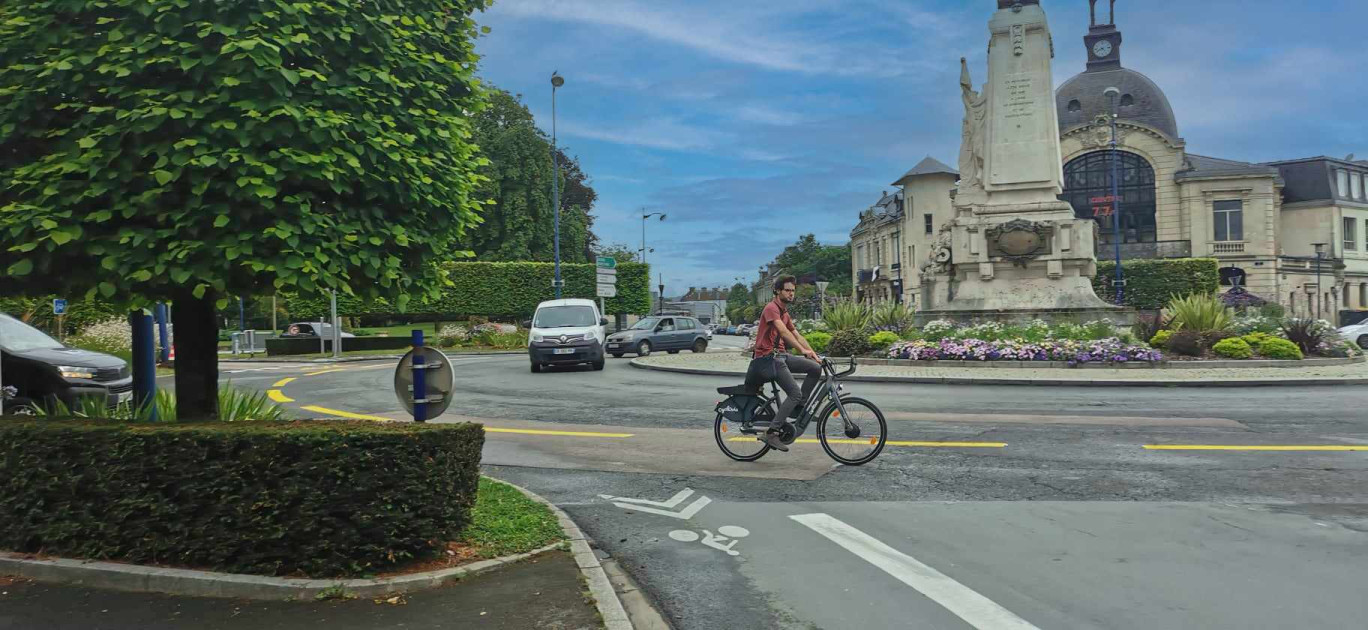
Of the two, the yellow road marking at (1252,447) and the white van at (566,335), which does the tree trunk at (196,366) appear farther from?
the white van at (566,335)

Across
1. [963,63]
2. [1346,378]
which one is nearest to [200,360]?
[1346,378]

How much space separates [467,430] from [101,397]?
320cm

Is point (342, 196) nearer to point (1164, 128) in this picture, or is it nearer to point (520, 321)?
point (520, 321)

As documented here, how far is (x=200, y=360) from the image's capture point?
6488 millimetres

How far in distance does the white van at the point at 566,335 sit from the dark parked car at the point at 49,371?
11900 mm

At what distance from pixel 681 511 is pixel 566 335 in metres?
16.7

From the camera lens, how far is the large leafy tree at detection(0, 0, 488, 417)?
16.4 ft

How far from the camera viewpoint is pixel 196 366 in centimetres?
648

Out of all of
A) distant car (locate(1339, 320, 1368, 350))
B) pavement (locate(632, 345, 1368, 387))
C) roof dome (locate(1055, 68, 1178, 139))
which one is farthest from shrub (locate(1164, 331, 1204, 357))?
roof dome (locate(1055, 68, 1178, 139))

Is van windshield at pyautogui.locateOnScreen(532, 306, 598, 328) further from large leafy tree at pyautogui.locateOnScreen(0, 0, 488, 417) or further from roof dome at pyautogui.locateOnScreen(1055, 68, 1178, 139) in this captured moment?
roof dome at pyautogui.locateOnScreen(1055, 68, 1178, 139)

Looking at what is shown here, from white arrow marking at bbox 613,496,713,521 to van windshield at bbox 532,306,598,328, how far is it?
17.2m

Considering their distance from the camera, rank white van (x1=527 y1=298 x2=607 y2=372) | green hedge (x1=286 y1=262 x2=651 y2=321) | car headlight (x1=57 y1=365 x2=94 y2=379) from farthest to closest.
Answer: green hedge (x1=286 y1=262 x2=651 y2=321)
white van (x1=527 y1=298 x2=607 y2=372)
car headlight (x1=57 y1=365 x2=94 y2=379)

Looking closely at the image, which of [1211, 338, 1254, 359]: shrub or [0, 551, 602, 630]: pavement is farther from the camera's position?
[1211, 338, 1254, 359]: shrub

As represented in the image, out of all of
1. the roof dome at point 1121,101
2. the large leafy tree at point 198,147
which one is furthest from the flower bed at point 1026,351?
the roof dome at point 1121,101
